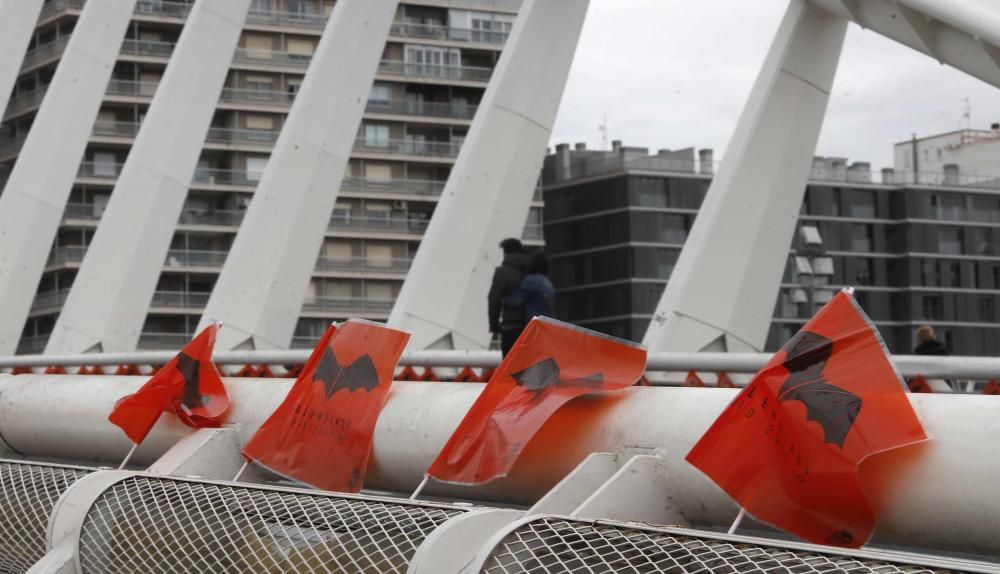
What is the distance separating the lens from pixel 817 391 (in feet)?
15.2

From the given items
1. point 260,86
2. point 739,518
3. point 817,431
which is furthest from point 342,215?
point 817,431

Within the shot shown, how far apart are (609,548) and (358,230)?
81.5 meters

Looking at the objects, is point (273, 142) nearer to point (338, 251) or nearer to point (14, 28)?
Result: point (338, 251)

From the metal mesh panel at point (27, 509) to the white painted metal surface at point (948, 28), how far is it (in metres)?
6.35

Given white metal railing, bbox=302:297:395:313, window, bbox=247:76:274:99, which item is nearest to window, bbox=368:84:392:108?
window, bbox=247:76:274:99

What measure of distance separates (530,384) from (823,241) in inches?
4034

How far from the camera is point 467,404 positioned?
628 cm

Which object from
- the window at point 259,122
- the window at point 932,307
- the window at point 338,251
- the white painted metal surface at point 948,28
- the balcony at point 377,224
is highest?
the window at point 259,122

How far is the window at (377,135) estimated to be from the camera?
87.9 meters

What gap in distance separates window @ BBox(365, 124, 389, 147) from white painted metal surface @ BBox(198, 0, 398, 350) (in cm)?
7169

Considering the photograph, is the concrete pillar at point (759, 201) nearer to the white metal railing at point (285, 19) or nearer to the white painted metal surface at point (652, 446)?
the white painted metal surface at point (652, 446)

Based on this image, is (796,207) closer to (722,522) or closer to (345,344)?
(345,344)

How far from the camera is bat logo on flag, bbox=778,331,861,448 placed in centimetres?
451

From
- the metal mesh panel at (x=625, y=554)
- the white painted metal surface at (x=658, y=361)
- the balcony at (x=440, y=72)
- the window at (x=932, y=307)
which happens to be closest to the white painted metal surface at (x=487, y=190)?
the white painted metal surface at (x=658, y=361)
